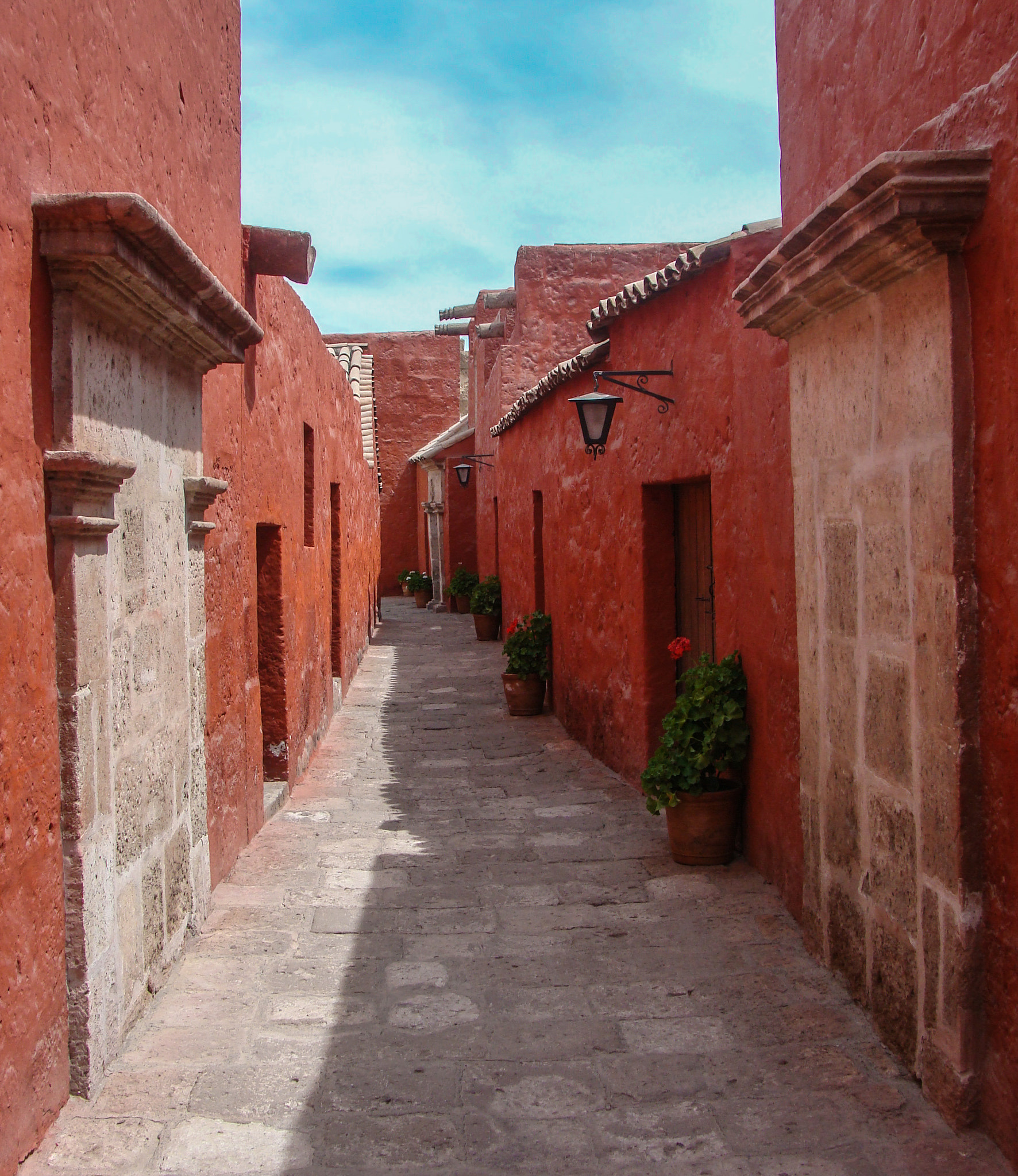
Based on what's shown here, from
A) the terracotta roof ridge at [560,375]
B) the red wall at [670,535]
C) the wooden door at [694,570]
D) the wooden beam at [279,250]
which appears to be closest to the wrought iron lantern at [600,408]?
the red wall at [670,535]

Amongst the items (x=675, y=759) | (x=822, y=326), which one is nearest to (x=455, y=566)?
(x=675, y=759)

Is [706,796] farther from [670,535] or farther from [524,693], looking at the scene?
[524,693]

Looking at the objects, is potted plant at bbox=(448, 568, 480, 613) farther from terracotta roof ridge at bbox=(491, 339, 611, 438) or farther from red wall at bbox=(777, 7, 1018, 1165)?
red wall at bbox=(777, 7, 1018, 1165)

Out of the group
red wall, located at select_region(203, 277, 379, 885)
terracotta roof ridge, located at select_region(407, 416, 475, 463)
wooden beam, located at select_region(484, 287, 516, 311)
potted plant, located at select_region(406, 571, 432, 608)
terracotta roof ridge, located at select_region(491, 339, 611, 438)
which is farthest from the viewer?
potted plant, located at select_region(406, 571, 432, 608)

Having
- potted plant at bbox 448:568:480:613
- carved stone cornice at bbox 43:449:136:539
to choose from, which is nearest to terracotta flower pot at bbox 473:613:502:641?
potted plant at bbox 448:568:480:613

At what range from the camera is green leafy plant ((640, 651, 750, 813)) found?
18.4ft

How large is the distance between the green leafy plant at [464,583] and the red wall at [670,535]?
34.8 ft

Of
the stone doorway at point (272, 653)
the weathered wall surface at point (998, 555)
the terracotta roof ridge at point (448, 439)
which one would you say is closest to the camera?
the weathered wall surface at point (998, 555)

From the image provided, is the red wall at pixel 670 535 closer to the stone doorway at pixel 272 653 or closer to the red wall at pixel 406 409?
the stone doorway at pixel 272 653

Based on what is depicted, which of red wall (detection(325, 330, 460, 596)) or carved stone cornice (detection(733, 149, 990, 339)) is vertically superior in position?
red wall (detection(325, 330, 460, 596))

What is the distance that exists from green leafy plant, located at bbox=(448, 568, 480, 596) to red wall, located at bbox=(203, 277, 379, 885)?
8.39 metres

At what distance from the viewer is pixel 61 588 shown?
3244mm

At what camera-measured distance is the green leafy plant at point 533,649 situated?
35.3 ft

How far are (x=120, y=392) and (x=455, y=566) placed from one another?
753 inches
